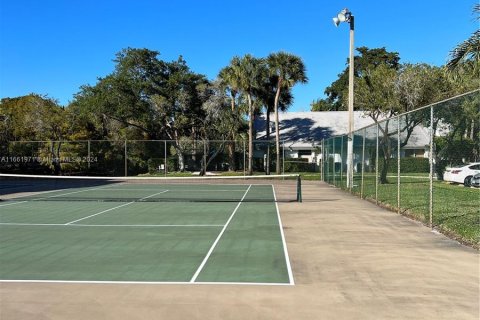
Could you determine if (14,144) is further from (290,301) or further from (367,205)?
(290,301)

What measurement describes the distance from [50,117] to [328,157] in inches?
856

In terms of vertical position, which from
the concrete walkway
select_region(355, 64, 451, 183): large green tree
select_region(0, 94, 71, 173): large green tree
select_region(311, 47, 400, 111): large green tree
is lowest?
the concrete walkway

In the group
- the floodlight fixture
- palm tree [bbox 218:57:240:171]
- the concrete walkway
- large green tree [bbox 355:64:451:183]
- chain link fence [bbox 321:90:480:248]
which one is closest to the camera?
the concrete walkway

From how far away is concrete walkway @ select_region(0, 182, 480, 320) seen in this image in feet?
18.3

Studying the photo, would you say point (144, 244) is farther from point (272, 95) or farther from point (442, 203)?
point (272, 95)

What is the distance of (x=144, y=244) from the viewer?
9.79 m

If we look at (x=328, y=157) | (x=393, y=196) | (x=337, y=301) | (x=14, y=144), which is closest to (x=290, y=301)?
(x=337, y=301)

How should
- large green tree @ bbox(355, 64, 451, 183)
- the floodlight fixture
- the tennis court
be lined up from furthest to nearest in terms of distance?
1. large green tree @ bbox(355, 64, 451, 183)
2. the floodlight fixture
3. the tennis court

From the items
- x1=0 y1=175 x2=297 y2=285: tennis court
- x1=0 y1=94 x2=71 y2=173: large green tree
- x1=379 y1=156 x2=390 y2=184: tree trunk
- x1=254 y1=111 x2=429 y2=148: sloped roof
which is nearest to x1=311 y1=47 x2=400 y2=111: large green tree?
x1=254 y1=111 x2=429 y2=148: sloped roof

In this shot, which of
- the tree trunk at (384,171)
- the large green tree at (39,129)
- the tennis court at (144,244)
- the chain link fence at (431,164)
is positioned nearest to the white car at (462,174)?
the chain link fence at (431,164)

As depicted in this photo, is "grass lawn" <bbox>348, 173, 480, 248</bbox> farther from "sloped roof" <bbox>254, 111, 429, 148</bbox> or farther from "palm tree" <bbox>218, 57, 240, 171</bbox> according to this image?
"sloped roof" <bbox>254, 111, 429, 148</bbox>

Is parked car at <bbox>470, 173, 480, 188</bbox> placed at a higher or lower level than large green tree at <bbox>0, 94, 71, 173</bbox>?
lower

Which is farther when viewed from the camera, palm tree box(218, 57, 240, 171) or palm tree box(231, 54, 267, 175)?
palm tree box(231, 54, 267, 175)

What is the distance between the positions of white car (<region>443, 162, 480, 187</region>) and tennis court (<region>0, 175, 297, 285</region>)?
3948 millimetres
